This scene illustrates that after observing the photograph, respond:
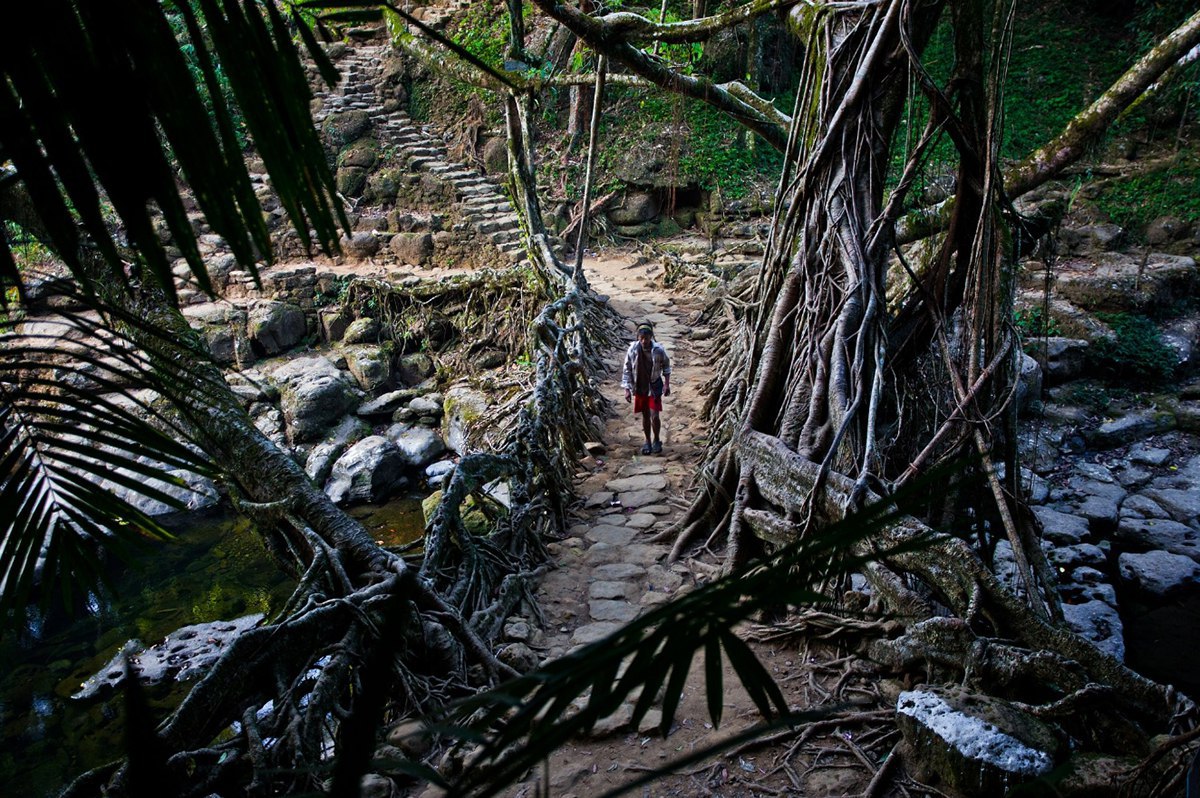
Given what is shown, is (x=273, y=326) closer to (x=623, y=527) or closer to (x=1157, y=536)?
(x=623, y=527)

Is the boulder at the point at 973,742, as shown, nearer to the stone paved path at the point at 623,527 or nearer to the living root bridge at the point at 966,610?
the living root bridge at the point at 966,610

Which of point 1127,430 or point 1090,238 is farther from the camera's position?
point 1090,238

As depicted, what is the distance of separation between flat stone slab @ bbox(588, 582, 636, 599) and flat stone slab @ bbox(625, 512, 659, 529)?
0.70 m

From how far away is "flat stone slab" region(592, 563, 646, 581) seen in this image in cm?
436

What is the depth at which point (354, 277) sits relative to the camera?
11555 millimetres

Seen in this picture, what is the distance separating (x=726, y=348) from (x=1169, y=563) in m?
4.09

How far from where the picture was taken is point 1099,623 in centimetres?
491

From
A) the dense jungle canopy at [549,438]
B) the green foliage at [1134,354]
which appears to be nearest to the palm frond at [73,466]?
the dense jungle canopy at [549,438]

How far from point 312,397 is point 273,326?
1994mm

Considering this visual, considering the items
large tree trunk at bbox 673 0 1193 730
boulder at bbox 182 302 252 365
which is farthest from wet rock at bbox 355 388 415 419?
large tree trunk at bbox 673 0 1193 730

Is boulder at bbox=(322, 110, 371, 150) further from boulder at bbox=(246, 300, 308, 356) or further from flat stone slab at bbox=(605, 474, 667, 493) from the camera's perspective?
flat stone slab at bbox=(605, 474, 667, 493)

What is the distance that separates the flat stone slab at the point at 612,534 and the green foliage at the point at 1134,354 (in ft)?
20.7

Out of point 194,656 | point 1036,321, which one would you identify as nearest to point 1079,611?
point 1036,321

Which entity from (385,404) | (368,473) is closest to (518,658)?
(368,473)
